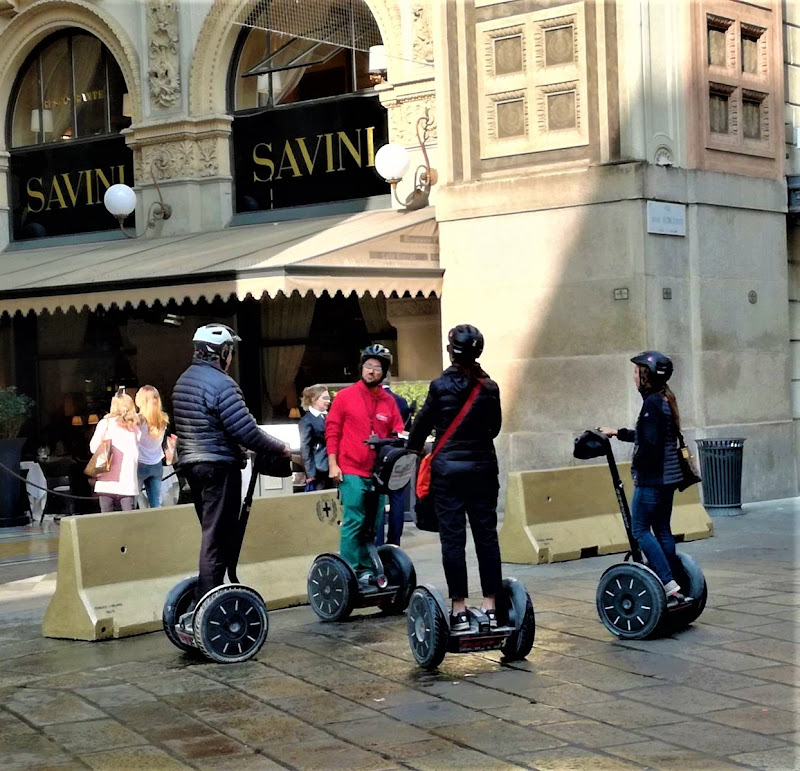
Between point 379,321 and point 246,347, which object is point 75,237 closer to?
point 246,347

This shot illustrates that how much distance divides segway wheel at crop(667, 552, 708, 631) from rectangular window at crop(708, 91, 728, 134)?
8.77m

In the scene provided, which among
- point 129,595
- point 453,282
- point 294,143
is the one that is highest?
point 294,143

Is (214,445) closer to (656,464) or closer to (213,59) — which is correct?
(656,464)

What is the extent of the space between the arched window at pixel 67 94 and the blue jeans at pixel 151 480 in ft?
24.6

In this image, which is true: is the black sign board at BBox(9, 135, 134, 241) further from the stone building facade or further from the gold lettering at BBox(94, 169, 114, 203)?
the stone building facade

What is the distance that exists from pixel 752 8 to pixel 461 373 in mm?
10645

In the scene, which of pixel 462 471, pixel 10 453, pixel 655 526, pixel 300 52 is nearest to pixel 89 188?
pixel 300 52

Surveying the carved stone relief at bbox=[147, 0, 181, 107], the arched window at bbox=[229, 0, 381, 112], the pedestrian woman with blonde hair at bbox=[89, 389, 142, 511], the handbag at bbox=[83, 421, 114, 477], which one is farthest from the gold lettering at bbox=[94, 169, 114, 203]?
the handbag at bbox=[83, 421, 114, 477]

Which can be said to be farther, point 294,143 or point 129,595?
point 294,143

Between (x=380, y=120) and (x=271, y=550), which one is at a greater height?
(x=380, y=120)

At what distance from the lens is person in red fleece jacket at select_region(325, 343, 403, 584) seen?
9.30 m

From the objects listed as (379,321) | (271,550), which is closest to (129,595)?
(271,550)

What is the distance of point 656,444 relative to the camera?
27.8ft

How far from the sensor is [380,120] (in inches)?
695
